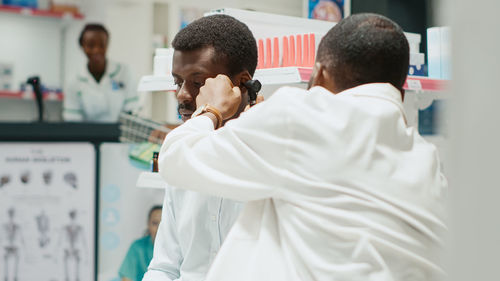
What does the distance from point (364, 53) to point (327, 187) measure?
25 cm

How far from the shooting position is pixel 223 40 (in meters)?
1.47

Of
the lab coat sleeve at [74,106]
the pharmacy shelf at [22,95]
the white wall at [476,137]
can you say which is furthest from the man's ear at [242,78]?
the pharmacy shelf at [22,95]

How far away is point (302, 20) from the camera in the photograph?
199 centimetres

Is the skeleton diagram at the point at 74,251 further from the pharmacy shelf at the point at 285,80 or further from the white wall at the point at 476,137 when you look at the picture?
the white wall at the point at 476,137

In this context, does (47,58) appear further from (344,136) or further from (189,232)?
(344,136)

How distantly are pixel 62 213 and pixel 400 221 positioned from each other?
7.88ft

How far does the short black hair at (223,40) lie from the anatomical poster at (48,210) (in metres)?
1.73

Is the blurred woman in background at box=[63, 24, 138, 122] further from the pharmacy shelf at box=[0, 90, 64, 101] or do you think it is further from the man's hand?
the man's hand

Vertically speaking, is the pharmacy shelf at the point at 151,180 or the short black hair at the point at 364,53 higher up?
the short black hair at the point at 364,53

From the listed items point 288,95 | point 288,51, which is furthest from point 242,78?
Answer: point 288,95

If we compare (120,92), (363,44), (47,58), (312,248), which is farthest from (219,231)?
(47,58)

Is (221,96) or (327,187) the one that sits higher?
(221,96)

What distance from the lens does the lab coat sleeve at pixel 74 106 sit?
15.4ft

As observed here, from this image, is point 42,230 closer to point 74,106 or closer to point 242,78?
point 74,106
